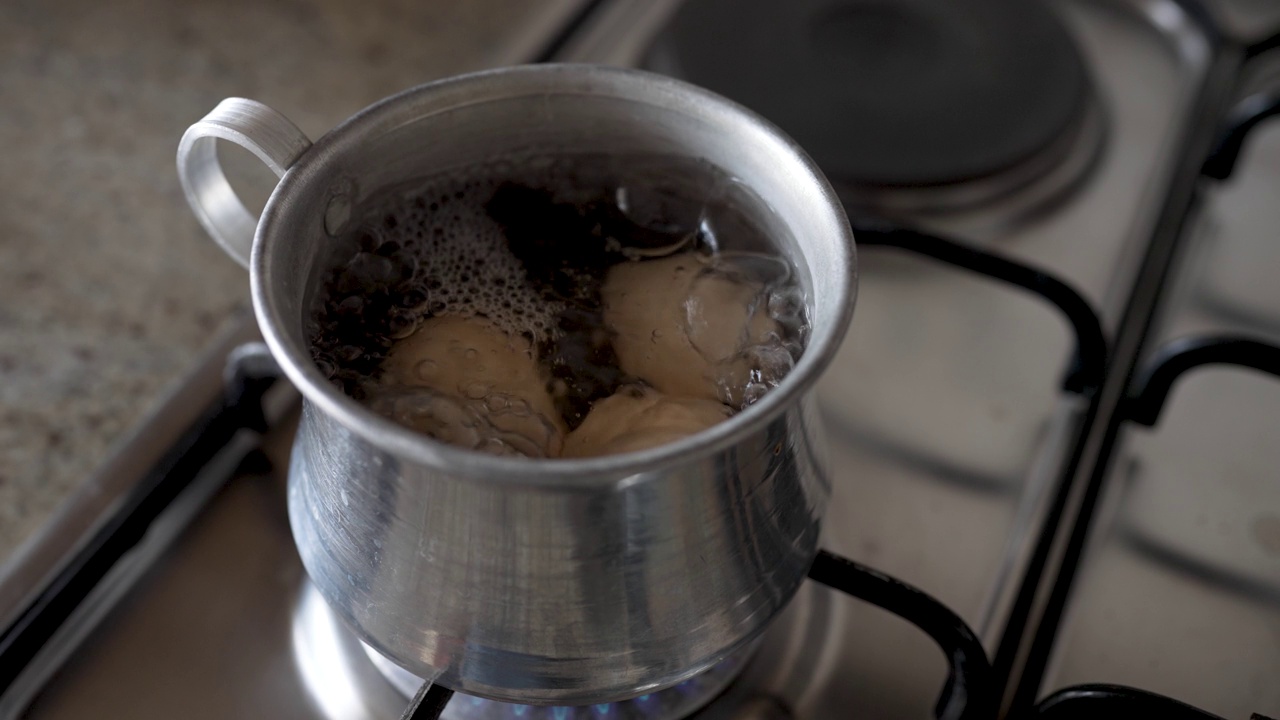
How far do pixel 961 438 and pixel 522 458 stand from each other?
27 cm

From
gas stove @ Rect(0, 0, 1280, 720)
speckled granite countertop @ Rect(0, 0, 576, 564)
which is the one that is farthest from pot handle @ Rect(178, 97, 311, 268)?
speckled granite countertop @ Rect(0, 0, 576, 564)

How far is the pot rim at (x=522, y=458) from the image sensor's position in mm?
261

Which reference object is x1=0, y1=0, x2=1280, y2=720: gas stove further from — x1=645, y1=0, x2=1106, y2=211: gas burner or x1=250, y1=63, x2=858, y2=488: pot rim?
x1=250, y1=63, x2=858, y2=488: pot rim

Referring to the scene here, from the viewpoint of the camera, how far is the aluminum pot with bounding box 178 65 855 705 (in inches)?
11.1

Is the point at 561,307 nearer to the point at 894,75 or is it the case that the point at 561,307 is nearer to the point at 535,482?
the point at 535,482

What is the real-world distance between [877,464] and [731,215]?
0.15 metres

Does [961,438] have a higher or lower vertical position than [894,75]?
lower

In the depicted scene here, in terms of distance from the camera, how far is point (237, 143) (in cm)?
36

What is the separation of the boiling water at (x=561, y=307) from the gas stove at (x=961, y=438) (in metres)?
0.10

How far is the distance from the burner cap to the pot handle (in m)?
0.29

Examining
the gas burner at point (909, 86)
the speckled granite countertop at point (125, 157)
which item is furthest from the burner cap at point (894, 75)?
the speckled granite countertop at point (125, 157)

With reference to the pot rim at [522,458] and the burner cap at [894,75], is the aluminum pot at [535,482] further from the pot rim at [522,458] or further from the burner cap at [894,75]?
the burner cap at [894,75]

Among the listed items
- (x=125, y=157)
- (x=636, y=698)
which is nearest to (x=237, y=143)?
(x=636, y=698)

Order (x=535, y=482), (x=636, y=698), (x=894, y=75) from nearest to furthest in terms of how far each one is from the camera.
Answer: (x=535, y=482), (x=636, y=698), (x=894, y=75)
